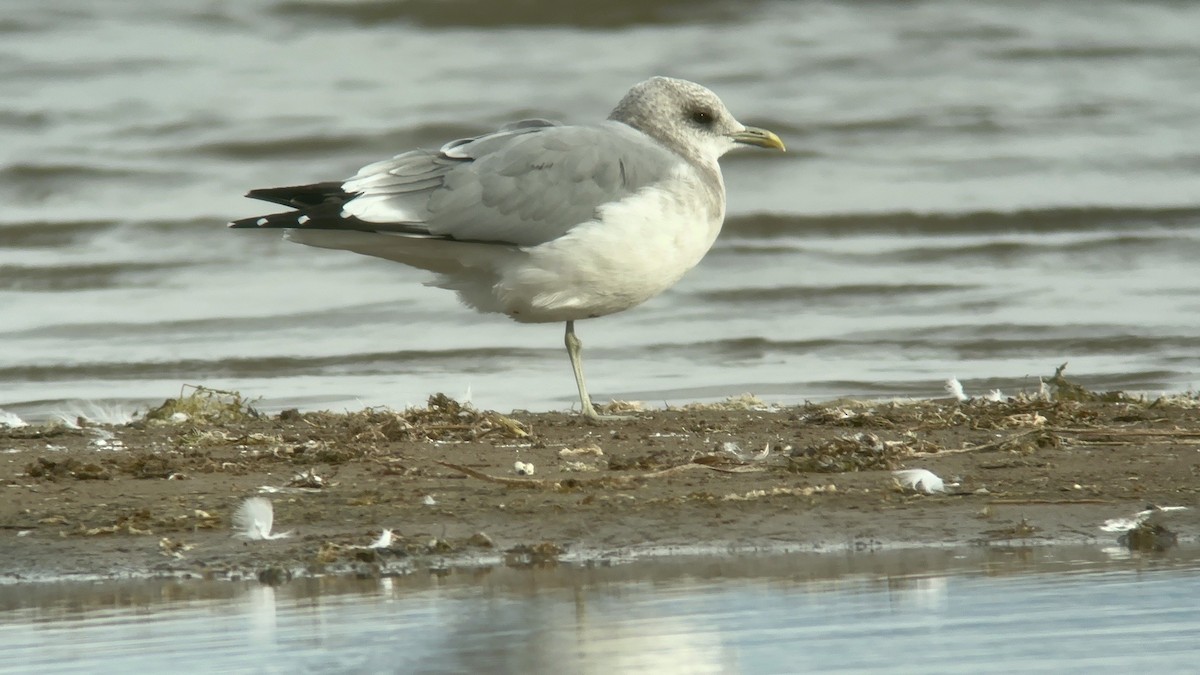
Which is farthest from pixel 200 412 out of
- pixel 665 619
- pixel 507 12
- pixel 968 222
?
pixel 507 12

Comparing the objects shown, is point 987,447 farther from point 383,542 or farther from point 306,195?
point 306,195

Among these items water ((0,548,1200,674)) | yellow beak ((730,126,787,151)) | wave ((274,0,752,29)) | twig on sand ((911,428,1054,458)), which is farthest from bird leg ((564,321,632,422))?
wave ((274,0,752,29))

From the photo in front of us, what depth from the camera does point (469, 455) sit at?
536 cm

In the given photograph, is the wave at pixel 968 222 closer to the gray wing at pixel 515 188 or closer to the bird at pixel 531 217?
the bird at pixel 531 217

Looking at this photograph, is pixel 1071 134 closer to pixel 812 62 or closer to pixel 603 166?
pixel 812 62

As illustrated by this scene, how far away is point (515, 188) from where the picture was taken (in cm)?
620

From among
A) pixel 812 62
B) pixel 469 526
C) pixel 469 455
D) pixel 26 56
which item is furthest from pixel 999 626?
pixel 26 56

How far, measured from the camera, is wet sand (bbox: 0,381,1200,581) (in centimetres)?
417

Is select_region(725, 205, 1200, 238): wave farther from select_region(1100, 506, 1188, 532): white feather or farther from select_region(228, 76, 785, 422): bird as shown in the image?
select_region(1100, 506, 1188, 532): white feather

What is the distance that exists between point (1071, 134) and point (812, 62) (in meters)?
2.74

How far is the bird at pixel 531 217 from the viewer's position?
6133 mm

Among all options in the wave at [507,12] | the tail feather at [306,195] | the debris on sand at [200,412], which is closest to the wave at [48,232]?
the wave at [507,12]

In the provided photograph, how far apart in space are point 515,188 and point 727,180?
8104mm

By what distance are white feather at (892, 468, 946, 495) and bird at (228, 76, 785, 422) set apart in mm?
1740
